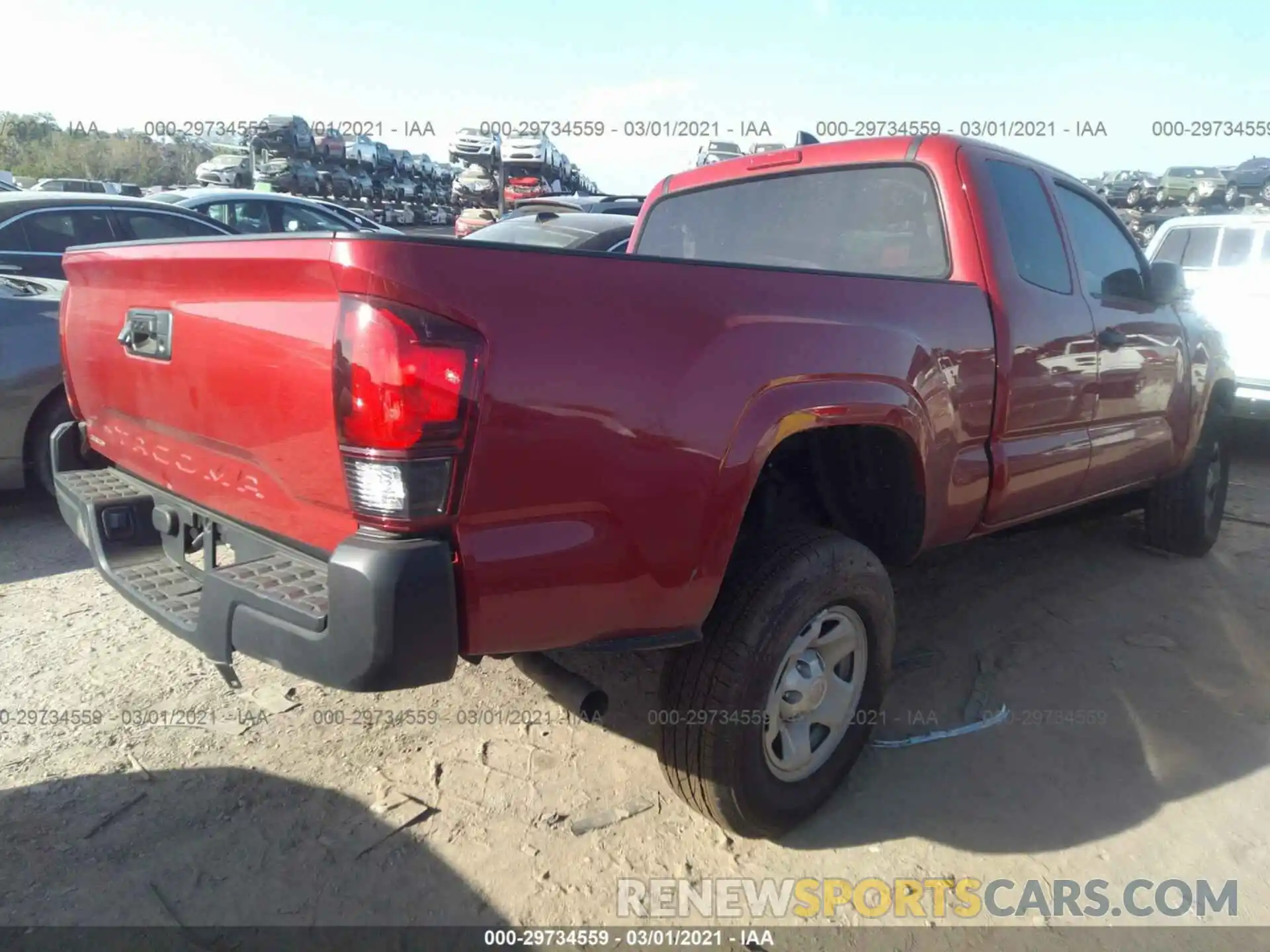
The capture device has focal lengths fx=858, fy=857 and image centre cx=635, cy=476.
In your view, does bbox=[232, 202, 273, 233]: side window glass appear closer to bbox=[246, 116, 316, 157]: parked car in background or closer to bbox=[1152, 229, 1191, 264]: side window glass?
bbox=[1152, 229, 1191, 264]: side window glass

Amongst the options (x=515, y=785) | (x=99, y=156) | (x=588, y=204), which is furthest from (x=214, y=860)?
(x=99, y=156)

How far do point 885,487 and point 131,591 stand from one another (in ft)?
7.08

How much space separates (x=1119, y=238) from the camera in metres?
3.89

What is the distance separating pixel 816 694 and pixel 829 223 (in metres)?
1.72

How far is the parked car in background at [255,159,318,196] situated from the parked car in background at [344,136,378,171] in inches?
123

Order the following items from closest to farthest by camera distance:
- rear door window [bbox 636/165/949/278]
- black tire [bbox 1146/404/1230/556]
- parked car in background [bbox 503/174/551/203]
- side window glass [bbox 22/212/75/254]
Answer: rear door window [bbox 636/165/949/278] < black tire [bbox 1146/404/1230/556] < side window glass [bbox 22/212/75/254] < parked car in background [bbox 503/174/551/203]

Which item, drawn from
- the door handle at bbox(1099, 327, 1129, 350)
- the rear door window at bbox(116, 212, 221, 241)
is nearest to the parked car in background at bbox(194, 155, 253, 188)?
the rear door window at bbox(116, 212, 221, 241)

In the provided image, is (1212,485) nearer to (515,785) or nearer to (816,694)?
(816,694)

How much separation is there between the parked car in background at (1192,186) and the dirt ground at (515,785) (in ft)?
85.4

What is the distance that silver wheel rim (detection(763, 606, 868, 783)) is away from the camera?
92.1 inches

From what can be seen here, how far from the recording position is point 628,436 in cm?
180

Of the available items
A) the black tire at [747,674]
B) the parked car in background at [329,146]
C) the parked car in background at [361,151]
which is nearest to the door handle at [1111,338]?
the black tire at [747,674]

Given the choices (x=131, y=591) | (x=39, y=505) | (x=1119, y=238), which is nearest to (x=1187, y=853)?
(x=1119, y=238)

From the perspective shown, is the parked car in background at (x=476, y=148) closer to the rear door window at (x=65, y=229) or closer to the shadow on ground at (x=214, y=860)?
the rear door window at (x=65, y=229)
